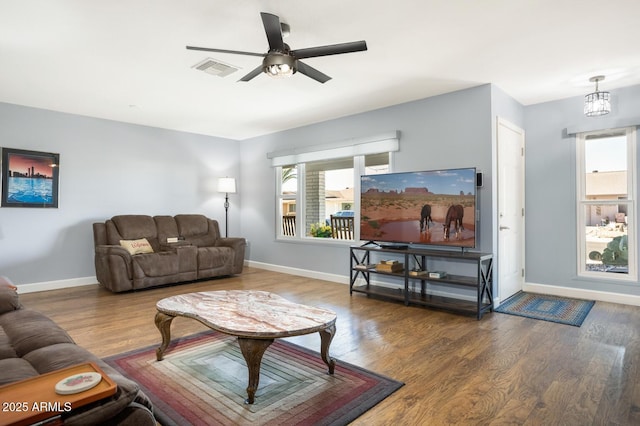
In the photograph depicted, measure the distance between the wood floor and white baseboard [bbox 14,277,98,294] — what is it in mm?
355

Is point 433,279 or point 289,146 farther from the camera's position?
point 289,146

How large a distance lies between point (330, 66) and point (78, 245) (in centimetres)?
430

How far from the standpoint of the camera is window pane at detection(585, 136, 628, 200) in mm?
4090

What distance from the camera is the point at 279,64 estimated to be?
2547 mm

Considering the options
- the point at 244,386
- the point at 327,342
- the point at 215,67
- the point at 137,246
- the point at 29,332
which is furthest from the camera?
the point at 137,246

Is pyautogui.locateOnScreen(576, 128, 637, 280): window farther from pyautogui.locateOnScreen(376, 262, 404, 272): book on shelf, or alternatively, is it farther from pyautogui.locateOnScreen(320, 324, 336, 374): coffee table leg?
pyautogui.locateOnScreen(320, 324, 336, 374): coffee table leg

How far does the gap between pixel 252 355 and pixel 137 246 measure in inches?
149

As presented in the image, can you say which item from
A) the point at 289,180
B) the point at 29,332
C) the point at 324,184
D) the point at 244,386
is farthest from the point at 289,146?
the point at 29,332

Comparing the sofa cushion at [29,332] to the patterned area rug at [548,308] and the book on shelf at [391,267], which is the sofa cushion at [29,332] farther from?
the patterned area rug at [548,308]

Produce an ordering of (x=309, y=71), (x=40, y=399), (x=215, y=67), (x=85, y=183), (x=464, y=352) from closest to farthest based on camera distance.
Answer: (x=40, y=399)
(x=464, y=352)
(x=309, y=71)
(x=215, y=67)
(x=85, y=183)

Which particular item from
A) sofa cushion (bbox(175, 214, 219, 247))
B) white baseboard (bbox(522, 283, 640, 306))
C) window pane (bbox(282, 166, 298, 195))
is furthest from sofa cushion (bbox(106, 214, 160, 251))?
white baseboard (bbox(522, 283, 640, 306))

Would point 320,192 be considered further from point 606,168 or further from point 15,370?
point 15,370

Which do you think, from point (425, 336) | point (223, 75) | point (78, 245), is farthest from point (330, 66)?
point (78, 245)

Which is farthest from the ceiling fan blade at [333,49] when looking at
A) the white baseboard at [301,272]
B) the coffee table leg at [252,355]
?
the white baseboard at [301,272]
